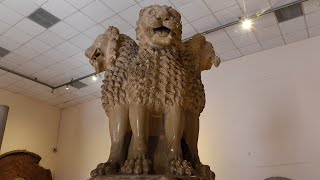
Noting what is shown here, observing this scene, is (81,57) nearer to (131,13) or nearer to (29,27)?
(29,27)

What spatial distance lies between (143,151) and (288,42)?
4065 millimetres

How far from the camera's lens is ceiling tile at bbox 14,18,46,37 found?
14.4ft

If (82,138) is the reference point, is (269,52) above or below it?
above

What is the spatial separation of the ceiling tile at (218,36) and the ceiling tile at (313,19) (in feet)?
3.68

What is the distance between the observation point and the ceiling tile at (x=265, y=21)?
4254mm

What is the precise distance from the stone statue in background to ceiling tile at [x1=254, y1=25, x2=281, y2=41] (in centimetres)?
323

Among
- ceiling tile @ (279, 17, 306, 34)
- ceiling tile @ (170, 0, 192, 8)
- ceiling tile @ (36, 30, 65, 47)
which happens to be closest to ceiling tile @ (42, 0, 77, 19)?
ceiling tile @ (36, 30, 65, 47)

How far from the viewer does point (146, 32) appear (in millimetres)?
1583

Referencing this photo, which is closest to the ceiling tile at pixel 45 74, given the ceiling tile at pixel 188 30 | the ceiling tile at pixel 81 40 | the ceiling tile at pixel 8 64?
the ceiling tile at pixel 8 64

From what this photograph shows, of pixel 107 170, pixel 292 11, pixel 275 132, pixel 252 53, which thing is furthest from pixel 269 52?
pixel 107 170

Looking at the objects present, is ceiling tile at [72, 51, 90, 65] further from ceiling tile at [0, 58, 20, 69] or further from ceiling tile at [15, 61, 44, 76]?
ceiling tile at [0, 58, 20, 69]

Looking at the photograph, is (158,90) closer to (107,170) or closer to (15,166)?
(107,170)

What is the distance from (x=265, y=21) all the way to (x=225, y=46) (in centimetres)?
75

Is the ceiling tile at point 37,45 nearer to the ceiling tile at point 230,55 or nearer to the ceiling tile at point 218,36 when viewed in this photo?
the ceiling tile at point 218,36
